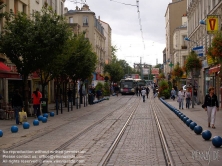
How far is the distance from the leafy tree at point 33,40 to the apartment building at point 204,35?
11853mm

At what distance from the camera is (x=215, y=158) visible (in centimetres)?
998

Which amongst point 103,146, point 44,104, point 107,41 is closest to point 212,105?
point 103,146

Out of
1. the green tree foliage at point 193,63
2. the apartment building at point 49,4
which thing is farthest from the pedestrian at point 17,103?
the green tree foliage at point 193,63

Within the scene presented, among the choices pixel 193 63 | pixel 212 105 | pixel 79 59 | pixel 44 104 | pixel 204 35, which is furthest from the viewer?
pixel 204 35

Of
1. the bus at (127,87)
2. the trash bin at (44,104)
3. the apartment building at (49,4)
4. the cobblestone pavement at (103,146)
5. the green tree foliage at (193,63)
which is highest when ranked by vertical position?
the apartment building at (49,4)

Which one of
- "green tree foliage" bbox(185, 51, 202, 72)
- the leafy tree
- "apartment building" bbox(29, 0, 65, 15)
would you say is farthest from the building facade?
"green tree foliage" bbox(185, 51, 202, 72)

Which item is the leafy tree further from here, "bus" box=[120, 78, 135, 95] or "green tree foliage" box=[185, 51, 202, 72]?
"bus" box=[120, 78, 135, 95]

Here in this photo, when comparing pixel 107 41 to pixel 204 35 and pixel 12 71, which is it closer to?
pixel 204 35

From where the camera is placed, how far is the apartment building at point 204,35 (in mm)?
31581

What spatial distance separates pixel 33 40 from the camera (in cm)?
2384

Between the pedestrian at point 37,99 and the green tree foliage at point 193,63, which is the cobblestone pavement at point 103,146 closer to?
the pedestrian at point 37,99

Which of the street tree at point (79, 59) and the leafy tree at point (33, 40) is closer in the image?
the leafy tree at point (33, 40)

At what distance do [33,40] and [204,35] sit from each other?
1903 cm

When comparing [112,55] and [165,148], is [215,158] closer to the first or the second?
[165,148]
